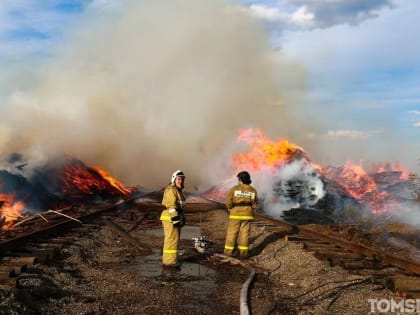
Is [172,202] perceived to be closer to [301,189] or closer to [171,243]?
[171,243]

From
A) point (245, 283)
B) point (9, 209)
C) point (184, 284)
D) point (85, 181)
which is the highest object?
point (85, 181)

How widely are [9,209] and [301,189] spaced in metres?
14.1

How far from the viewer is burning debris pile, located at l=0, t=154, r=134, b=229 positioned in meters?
14.7

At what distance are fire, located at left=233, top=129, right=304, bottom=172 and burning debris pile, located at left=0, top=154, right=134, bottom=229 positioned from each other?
7.97 m

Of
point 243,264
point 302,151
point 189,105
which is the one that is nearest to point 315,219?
point 302,151

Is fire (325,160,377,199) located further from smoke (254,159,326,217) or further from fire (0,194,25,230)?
fire (0,194,25,230)

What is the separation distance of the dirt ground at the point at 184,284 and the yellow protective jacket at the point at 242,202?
105 centimetres

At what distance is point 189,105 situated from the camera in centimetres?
3212

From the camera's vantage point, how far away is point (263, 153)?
2384 cm

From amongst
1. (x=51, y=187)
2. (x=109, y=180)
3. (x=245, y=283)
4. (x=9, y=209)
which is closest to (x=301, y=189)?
(x=109, y=180)

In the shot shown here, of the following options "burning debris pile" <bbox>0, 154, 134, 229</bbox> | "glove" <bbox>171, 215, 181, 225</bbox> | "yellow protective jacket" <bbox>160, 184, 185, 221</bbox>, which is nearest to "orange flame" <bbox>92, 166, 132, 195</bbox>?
"burning debris pile" <bbox>0, 154, 134, 229</bbox>

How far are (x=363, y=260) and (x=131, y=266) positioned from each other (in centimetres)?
486

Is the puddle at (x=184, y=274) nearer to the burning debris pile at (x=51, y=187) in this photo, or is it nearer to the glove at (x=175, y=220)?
the glove at (x=175, y=220)

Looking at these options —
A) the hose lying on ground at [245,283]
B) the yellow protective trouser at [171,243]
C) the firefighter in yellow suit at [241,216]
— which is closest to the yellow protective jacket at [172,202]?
the yellow protective trouser at [171,243]
